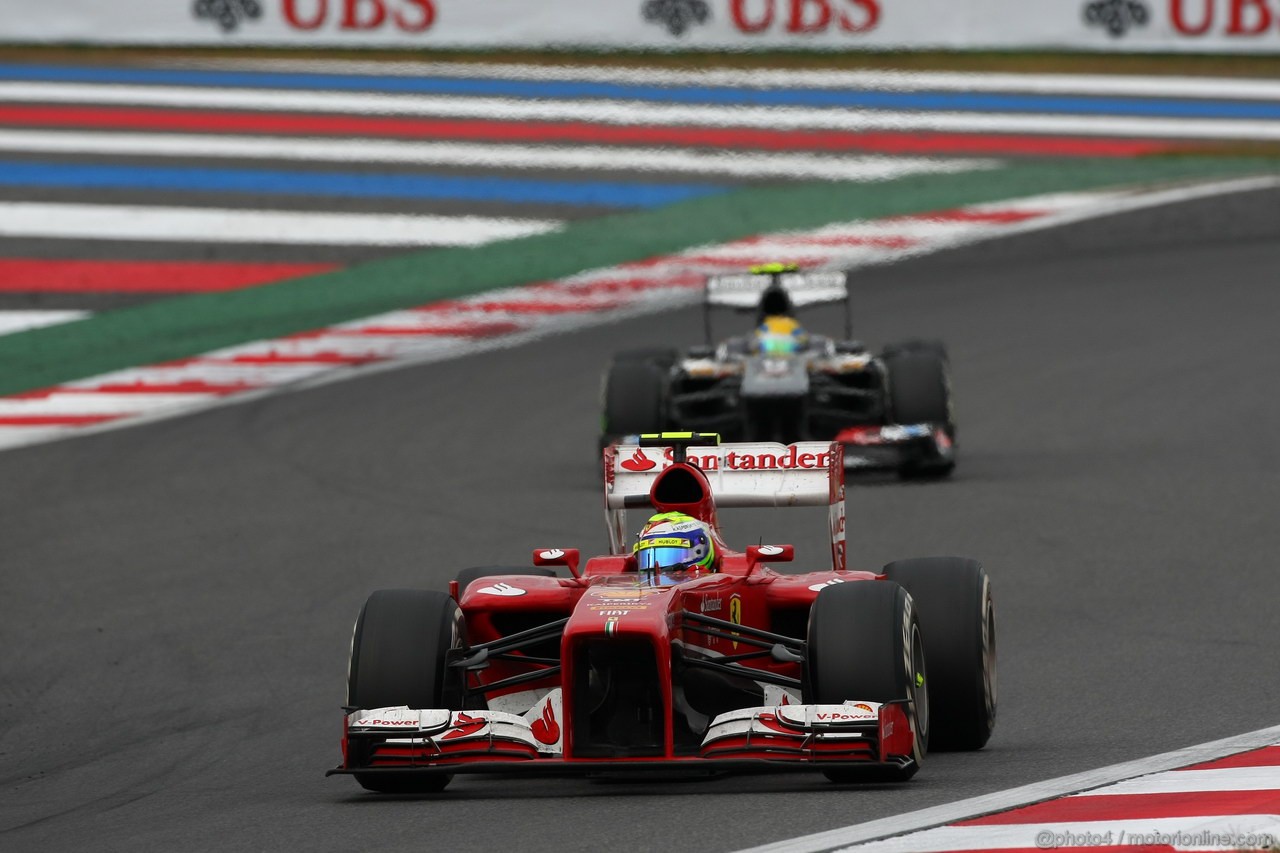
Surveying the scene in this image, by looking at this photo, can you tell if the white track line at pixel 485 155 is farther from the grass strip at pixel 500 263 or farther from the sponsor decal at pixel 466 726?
the sponsor decal at pixel 466 726

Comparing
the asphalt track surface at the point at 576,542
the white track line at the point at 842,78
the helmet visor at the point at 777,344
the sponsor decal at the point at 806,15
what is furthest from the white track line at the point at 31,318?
the sponsor decal at the point at 806,15

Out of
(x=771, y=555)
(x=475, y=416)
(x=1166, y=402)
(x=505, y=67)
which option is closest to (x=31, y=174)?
(x=505, y=67)

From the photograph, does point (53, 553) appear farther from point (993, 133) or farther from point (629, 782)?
point (993, 133)

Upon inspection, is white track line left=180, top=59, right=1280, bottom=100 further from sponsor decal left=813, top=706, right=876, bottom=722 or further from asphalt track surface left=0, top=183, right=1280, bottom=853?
sponsor decal left=813, top=706, right=876, bottom=722

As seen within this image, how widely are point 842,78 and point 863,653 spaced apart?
67.4ft

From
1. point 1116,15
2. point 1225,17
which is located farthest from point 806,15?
point 1225,17

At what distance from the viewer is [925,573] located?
8.98m

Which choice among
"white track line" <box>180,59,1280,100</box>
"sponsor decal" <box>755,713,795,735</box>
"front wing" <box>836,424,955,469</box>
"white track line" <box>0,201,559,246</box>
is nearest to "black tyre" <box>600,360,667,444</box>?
"front wing" <box>836,424,955,469</box>

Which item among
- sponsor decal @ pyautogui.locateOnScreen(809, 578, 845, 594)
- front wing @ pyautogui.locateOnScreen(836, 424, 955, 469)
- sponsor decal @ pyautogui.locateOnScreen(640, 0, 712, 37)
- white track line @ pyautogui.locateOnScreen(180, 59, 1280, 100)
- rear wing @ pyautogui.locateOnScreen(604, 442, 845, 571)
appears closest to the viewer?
sponsor decal @ pyautogui.locateOnScreen(809, 578, 845, 594)

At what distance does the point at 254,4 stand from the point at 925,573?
69.8 feet

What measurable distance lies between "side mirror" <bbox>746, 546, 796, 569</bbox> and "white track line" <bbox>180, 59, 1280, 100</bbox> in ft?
63.3

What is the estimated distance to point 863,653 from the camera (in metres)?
8.01

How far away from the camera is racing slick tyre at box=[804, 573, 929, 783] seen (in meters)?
7.97

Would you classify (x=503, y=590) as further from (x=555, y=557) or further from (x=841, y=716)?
(x=841, y=716)
